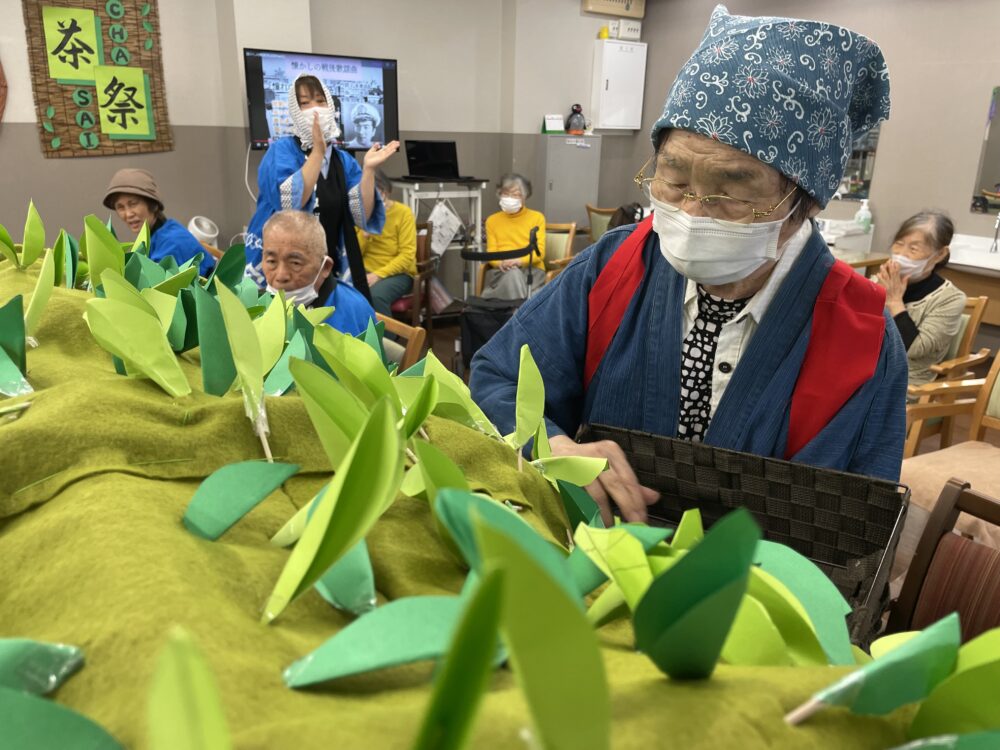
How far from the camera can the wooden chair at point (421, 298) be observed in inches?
176

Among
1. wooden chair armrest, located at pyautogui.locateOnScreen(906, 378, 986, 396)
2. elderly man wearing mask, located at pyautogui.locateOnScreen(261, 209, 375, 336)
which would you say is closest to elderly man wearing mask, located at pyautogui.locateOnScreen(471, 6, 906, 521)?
elderly man wearing mask, located at pyautogui.locateOnScreen(261, 209, 375, 336)

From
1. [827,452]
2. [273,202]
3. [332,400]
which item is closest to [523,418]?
[332,400]

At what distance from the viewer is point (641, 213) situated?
507cm

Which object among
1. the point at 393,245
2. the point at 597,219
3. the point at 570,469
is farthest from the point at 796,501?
the point at 597,219

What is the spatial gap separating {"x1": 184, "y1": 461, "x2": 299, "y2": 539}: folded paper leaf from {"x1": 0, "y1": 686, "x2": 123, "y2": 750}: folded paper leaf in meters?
0.11

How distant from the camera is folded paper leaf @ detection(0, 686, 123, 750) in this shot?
210mm

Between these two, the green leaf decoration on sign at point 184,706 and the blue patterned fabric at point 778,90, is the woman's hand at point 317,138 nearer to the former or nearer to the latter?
the blue patterned fabric at point 778,90

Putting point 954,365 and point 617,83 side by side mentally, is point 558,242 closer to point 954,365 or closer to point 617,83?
point 617,83

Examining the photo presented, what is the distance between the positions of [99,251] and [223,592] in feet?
2.03

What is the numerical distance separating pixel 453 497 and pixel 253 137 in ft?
17.4

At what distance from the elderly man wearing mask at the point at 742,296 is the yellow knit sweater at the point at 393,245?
3.86 meters

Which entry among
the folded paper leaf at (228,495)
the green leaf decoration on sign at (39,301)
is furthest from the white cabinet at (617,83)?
the folded paper leaf at (228,495)

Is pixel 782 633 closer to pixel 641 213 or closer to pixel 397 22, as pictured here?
pixel 641 213

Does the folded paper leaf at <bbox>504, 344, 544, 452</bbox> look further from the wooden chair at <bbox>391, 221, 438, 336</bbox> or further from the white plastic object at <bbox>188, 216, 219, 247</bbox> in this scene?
the white plastic object at <bbox>188, 216, 219, 247</bbox>
